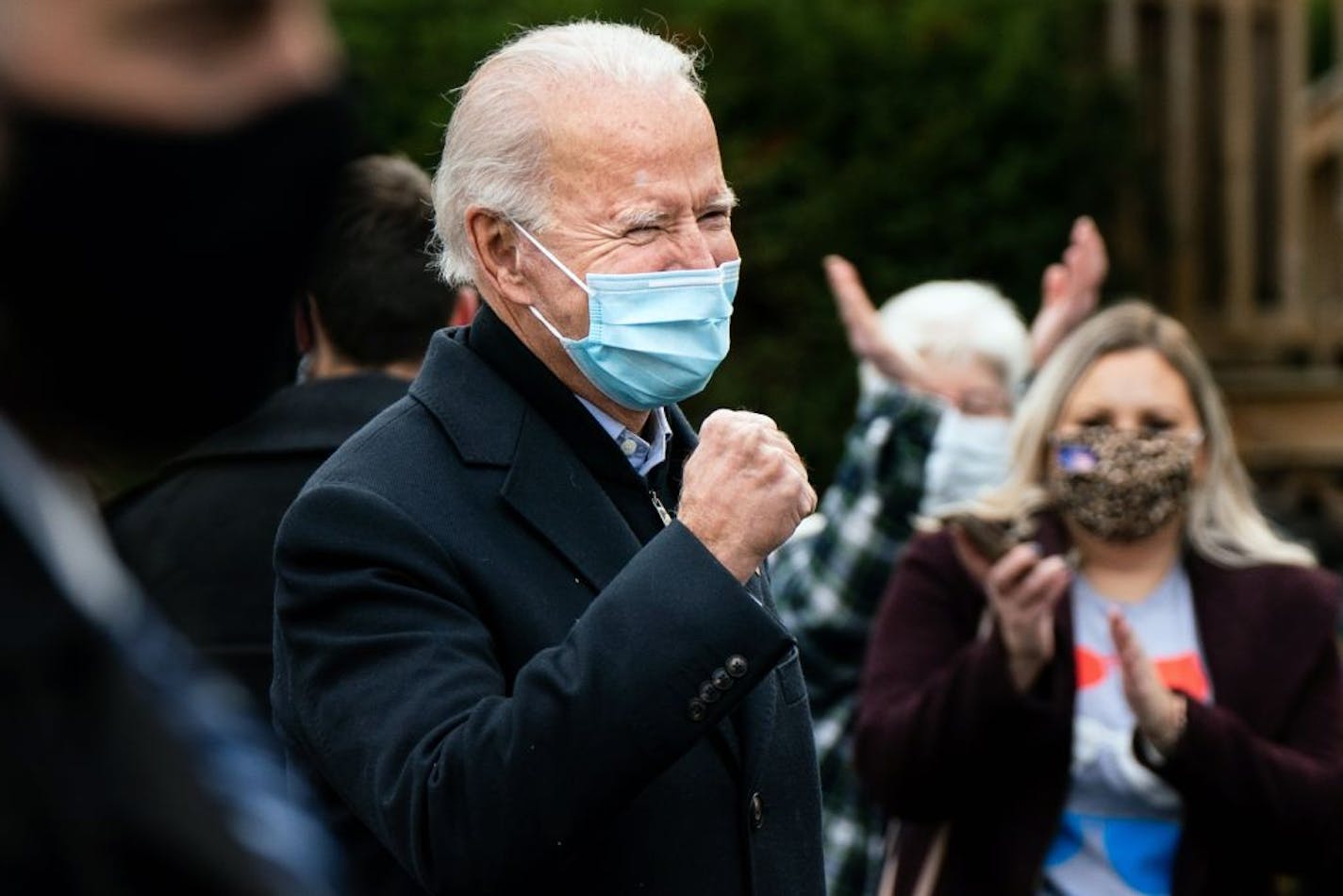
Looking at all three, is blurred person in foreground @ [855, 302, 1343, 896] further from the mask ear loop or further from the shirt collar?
the mask ear loop

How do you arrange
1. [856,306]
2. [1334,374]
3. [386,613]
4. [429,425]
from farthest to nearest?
[1334,374]
[856,306]
[429,425]
[386,613]

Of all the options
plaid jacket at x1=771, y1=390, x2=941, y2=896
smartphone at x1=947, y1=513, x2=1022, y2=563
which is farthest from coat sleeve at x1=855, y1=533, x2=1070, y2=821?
plaid jacket at x1=771, y1=390, x2=941, y2=896

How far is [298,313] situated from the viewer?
3631 millimetres

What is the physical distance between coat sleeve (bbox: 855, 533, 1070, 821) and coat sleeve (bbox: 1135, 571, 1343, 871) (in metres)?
0.20

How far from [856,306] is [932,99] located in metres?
3.35

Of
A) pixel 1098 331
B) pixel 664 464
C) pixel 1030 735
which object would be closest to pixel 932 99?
pixel 1098 331

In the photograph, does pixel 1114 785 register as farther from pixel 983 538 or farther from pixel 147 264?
pixel 147 264

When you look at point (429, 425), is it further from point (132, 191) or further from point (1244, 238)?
point (1244, 238)

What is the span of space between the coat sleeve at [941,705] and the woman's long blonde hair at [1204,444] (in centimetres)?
23

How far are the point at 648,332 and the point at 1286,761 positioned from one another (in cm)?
180

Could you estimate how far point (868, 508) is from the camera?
4.62 metres

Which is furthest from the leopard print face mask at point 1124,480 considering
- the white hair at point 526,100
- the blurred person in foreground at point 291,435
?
the white hair at point 526,100

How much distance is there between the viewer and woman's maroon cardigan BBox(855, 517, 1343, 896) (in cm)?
371

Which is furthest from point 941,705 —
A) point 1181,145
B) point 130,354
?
point 1181,145
